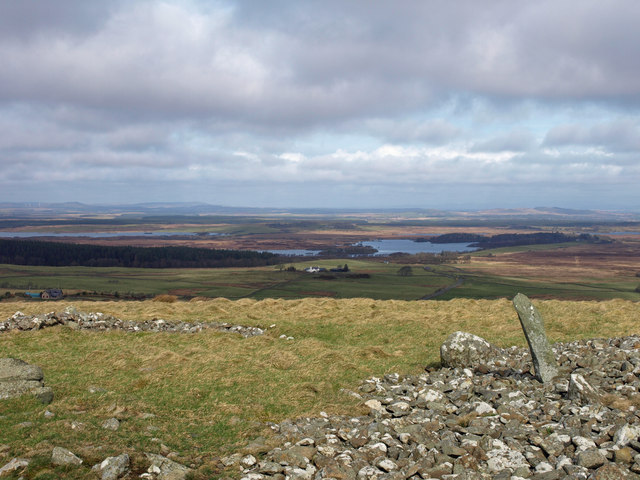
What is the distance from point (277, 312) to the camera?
31.4 metres

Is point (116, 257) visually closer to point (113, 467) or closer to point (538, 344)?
point (113, 467)

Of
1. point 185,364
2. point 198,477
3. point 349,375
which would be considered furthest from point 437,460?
point 185,364

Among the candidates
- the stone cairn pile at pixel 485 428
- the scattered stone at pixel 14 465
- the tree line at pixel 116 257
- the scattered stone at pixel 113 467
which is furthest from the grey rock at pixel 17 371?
the tree line at pixel 116 257

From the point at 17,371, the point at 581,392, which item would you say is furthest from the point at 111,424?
the point at 581,392

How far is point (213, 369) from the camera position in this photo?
54.6ft

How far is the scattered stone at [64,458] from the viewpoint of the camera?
8891mm

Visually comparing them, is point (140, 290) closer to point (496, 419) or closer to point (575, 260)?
point (496, 419)

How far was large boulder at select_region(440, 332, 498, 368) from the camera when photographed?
16438 mm

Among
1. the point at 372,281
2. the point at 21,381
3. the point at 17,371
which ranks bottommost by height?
the point at 372,281

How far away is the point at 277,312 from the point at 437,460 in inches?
898

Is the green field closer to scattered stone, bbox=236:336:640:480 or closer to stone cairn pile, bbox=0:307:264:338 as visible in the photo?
stone cairn pile, bbox=0:307:264:338

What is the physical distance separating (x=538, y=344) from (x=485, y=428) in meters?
4.96

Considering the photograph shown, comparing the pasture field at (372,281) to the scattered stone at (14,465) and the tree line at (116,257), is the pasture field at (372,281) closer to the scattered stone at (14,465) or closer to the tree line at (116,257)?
the tree line at (116,257)

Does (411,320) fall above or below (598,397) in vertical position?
below
